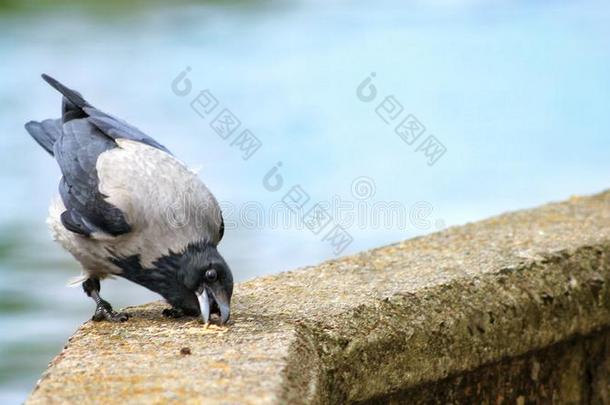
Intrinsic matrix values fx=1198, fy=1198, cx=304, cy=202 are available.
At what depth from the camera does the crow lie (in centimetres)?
383

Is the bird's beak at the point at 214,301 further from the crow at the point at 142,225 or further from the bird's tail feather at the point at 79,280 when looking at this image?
the bird's tail feather at the point at 79,280

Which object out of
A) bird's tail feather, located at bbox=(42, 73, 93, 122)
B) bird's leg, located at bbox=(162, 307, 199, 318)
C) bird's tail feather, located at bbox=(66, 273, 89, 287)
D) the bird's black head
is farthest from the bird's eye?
bird's tail feather, located at bbox=(42, 73, 93, 122)

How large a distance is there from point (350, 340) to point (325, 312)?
0.18 metres

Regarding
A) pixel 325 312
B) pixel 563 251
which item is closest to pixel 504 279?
pixel 563 251

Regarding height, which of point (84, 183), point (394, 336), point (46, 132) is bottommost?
point (394, 336)

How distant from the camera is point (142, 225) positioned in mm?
3908

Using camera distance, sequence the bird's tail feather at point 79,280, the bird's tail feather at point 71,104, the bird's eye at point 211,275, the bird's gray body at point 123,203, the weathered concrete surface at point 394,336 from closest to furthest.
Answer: the weathered concrete surface at point 394,336
the bird's eye at point 211,275
the bird's gray body at point 123,203
the bird's tail feather at point 79,280
the bird's tail feather at point 71,104

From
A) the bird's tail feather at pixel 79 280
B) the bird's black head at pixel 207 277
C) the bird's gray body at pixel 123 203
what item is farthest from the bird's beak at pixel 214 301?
the bird's tail feather at pixel 79 280

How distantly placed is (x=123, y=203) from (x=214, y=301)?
18.3 inches

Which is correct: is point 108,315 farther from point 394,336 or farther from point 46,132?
point 46,132

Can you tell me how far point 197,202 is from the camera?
3.92m

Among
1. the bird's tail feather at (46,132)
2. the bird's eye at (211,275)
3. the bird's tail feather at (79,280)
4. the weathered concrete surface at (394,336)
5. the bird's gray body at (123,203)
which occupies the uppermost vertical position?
the bird's tail feather at (46,132)

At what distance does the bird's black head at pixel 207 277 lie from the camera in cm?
371

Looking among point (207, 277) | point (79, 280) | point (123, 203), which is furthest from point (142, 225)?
point (79, 280)
